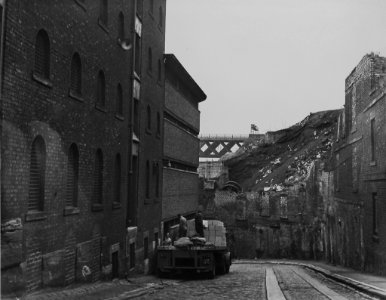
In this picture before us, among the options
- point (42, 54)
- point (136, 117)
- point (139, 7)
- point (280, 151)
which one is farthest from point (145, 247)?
point (280, 151)

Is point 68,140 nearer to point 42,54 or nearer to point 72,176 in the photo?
point 72,176

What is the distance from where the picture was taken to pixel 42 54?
11742 millimetres

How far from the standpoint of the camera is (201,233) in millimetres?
23453

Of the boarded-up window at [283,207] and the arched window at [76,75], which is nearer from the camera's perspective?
the arched window at [76,75]

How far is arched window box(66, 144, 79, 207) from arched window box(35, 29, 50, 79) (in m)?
2.61

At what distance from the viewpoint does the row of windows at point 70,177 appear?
37.4ft

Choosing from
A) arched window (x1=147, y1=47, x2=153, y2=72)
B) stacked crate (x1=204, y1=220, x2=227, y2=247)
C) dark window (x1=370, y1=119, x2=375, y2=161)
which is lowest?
stacked crate (x1=204, y1=220, x2=227, y2=247)

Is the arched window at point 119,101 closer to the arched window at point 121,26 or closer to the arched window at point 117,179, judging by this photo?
the arched window at point 117,179

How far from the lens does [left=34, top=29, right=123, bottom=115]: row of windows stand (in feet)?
37.9

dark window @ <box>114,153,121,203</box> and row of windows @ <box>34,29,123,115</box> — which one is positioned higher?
row of windows @ <box>34,29,123,115</box>

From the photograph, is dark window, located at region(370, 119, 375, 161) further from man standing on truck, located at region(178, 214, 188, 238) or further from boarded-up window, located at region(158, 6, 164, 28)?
boarded-up window, located at region(158, 6, 164, 28)

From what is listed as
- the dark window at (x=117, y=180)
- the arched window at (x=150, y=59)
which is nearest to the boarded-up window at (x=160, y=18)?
the arched window at (x=150, y=59)

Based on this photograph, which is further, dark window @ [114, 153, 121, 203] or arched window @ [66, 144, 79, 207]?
dark window @ [114, 153, 121, 203]

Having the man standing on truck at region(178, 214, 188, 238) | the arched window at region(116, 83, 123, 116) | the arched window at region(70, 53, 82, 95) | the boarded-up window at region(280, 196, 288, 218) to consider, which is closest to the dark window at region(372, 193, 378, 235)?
the man standing on truck at region(178, 214, 188, 238)
